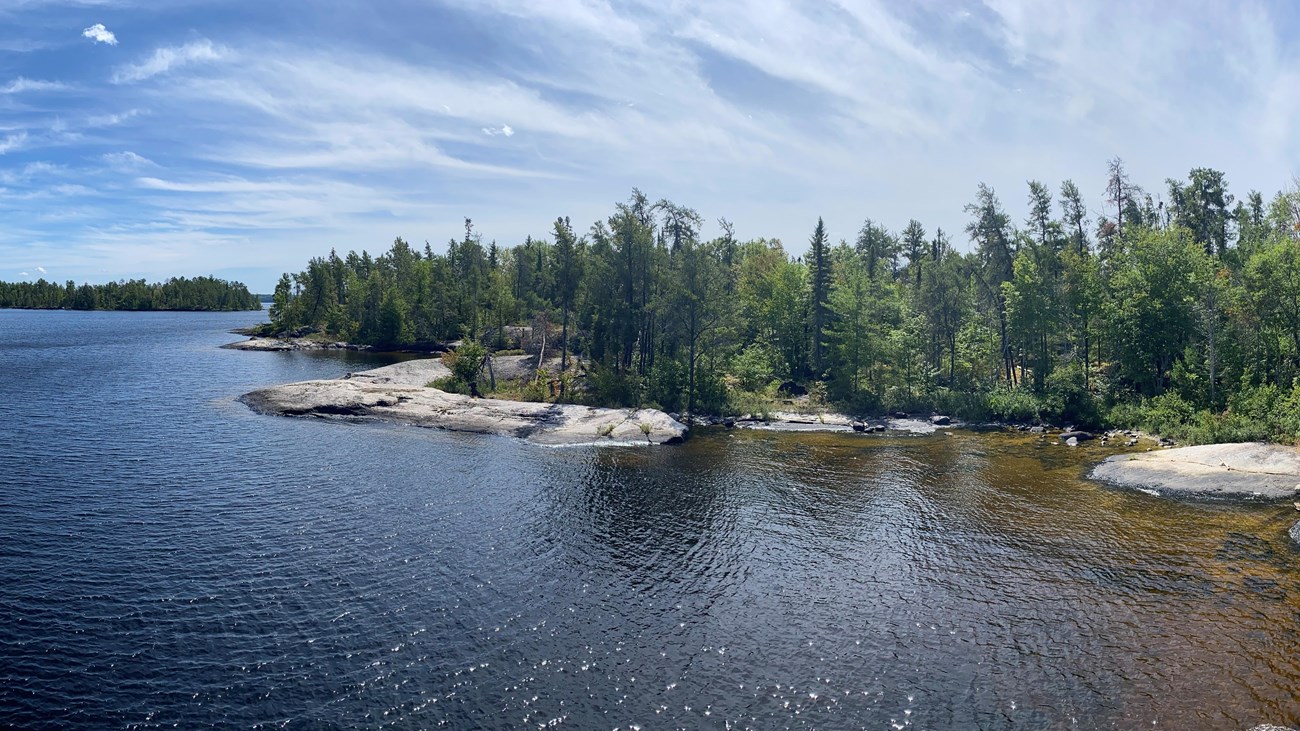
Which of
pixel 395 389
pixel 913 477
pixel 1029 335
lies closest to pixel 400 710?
pixel 913 477

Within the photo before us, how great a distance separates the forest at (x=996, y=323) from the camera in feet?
158

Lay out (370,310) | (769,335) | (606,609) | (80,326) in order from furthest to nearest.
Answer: (80,326) → (370,310) → (769,335) → (606,609)

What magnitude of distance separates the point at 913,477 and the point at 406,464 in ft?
99.9

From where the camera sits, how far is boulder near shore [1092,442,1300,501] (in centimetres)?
3388

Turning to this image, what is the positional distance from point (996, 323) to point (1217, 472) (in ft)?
121

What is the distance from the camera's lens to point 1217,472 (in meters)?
35.6

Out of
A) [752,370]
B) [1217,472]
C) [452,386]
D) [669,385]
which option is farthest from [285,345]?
[1217,472]

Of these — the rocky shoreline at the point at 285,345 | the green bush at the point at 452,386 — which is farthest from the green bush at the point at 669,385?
the rocky shoreline at the point at 285,345

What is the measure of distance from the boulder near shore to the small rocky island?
1121 inches

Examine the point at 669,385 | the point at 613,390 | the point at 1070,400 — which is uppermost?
the point at 1070,400

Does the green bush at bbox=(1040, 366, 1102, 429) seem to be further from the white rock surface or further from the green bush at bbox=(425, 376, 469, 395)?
the green bush at bbox=(425, 376, 469, 395)

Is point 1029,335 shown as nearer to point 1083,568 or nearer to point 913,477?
point 913,477

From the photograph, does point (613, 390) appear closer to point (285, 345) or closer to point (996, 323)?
point (996, 323)

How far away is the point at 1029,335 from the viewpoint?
199 feet
